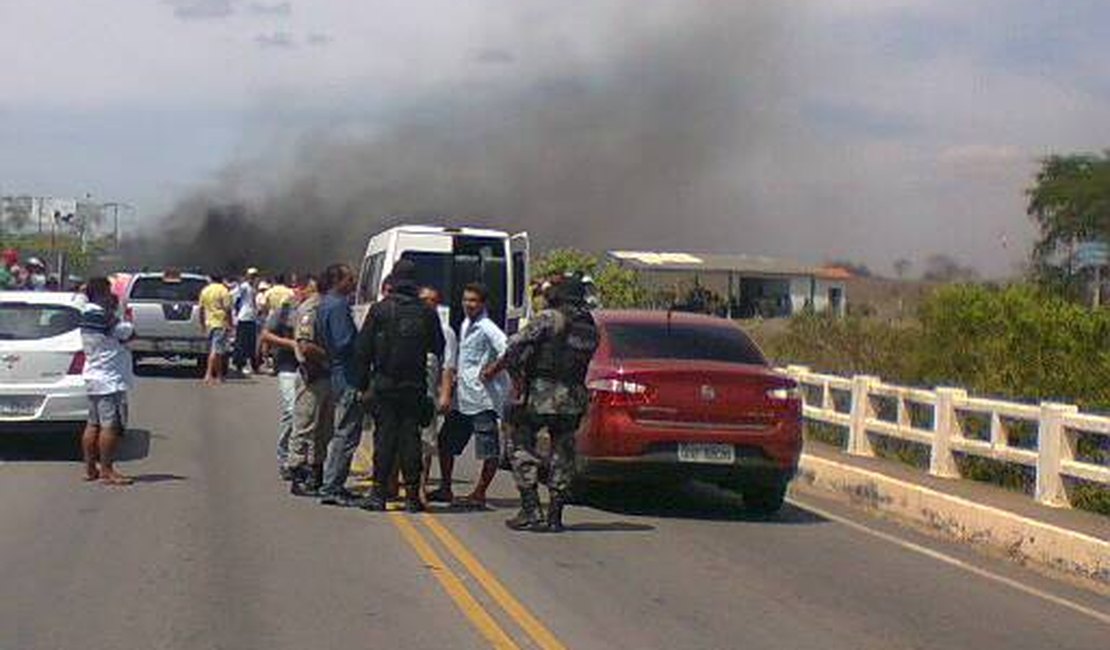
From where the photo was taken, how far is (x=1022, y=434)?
15414mm

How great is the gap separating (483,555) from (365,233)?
3973 centimetres

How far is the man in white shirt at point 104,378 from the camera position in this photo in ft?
42.4

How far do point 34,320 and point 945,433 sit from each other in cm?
855

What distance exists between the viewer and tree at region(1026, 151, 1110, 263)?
172 feet

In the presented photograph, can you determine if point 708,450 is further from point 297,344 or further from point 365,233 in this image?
point 365,233

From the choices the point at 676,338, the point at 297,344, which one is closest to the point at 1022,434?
the point at 676,338

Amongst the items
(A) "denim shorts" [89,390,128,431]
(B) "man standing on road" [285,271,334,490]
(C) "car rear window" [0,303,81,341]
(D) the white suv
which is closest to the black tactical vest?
(B) "man standing on road" [285,271,334,490]

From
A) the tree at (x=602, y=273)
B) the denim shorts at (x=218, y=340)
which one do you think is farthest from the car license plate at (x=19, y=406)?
the tree at (x=602, y=273)

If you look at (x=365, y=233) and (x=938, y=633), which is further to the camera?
(x=365, y=233)

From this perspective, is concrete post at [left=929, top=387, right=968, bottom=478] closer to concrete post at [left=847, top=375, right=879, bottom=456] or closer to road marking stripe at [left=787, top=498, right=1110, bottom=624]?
road marking stripe at [left=787, top=498, right=1110, bottom=624]

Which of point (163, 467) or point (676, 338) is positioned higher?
point (676, 338)

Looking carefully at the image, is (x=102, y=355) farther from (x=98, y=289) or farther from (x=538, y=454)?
(x=538, y=454)

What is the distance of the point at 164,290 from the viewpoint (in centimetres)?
2650

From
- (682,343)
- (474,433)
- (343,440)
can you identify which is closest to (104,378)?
(343,440)
